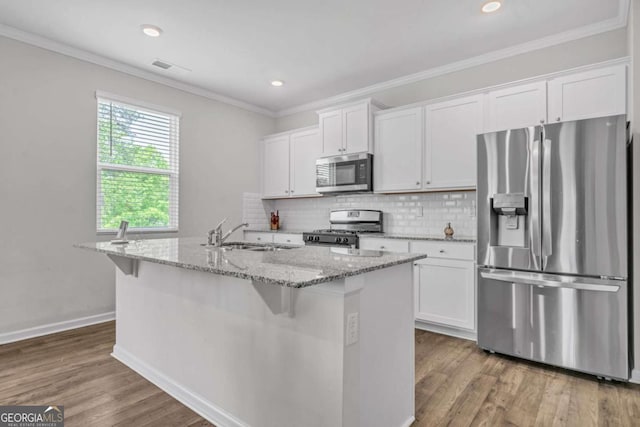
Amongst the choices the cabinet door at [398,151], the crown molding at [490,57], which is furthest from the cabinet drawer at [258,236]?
the crown molding at [490,57]

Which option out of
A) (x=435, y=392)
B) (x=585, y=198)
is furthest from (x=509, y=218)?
(x=435, y=392)

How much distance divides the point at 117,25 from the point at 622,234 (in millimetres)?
4085

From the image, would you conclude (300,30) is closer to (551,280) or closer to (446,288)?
(446,288)

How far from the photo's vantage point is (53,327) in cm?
328

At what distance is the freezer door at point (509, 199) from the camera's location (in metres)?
2.60

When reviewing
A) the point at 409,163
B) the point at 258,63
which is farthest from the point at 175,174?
the point at 409,163

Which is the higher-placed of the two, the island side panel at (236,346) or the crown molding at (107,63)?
the crown molding at (107,63)

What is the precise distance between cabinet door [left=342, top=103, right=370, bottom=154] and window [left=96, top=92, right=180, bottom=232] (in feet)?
6.63

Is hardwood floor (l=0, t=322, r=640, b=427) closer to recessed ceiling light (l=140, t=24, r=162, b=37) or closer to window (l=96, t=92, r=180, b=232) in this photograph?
window (l=96, t=92, r=180, b=232)

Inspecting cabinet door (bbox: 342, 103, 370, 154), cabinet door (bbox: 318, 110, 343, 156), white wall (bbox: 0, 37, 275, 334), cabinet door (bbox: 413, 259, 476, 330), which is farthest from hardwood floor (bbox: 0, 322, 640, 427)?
cabinet door (bbox: 318, 110, 343, 156)

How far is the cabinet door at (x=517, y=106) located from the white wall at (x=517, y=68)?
395 millimetres

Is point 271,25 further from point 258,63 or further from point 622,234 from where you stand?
point 622,234

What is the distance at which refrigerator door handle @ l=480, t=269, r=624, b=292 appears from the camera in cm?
233

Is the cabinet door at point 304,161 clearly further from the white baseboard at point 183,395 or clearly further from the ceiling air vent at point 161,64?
the white baseboard at point 183,395
